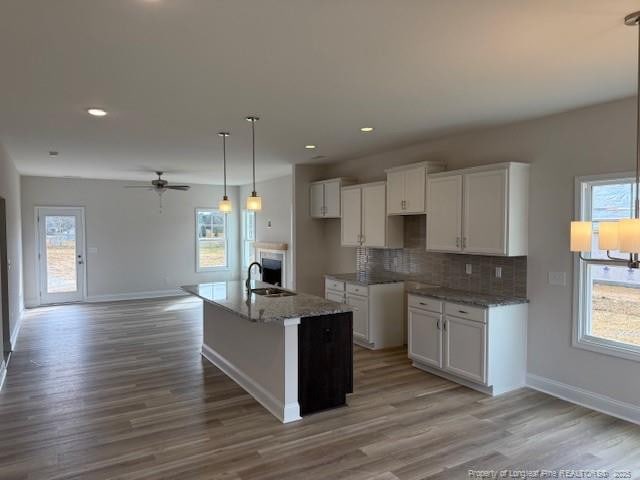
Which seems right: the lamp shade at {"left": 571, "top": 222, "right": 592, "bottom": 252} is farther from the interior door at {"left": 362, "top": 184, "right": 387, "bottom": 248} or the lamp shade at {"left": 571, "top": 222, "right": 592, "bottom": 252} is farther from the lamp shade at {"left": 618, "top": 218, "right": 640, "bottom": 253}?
the interior door at {"left": 362, "top": 184, "right": 387, "bottom": 248}

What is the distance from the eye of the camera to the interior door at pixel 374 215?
5.75 m

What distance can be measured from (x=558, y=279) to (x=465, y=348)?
1072 millimetres

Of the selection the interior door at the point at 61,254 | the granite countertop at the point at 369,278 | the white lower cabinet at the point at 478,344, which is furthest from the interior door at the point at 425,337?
the interior door at the point at 61,254

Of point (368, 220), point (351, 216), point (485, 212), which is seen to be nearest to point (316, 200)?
point (351, 216)

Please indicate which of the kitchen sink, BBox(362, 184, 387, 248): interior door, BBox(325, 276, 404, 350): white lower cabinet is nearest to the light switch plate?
BBox(325, 276, 404, 350): white lower cabinet

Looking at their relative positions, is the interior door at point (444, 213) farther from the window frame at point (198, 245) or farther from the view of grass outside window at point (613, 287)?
the window frame at point (198, 245)

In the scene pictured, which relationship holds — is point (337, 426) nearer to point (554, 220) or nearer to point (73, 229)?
point (554, 220)

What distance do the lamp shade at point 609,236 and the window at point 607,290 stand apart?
1.55 metres

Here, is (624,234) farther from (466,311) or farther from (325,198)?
(325,198)

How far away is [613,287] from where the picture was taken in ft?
12.2

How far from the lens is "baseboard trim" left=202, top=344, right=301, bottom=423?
11.8ft

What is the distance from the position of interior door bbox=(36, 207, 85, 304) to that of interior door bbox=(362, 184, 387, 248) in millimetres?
6367

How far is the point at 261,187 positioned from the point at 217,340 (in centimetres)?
522

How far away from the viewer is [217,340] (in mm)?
5090
